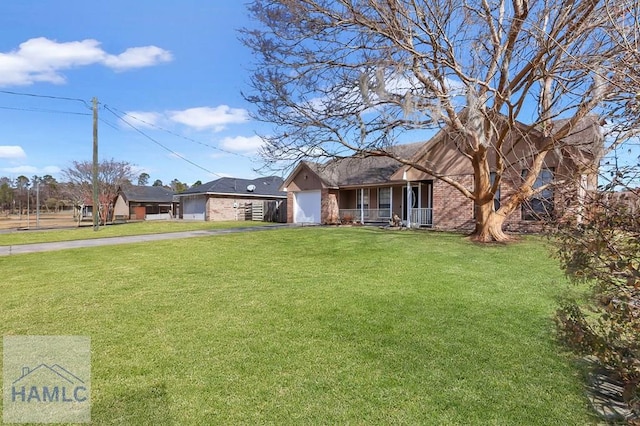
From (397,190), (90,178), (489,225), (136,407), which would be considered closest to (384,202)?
(397,190)

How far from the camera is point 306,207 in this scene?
25703mm

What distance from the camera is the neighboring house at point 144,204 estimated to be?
1689 inches

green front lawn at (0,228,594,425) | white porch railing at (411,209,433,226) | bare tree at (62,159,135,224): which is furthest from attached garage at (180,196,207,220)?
green front lawn at (0,228,594,425)

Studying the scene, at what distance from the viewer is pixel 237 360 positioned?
3.53 metres

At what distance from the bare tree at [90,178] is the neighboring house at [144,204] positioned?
618cm

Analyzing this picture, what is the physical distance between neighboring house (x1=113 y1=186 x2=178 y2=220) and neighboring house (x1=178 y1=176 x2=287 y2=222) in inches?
399

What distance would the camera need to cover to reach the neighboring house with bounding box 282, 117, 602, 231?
15.8 m

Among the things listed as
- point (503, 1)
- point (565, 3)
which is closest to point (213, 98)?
point (503, 1)

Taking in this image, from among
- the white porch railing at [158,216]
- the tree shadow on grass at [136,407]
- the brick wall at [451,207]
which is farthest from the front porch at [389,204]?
the white porch railing at [158,216]

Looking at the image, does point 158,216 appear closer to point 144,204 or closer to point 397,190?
point 144,204

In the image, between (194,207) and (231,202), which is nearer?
(231,202)

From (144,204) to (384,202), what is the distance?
35226 mm
